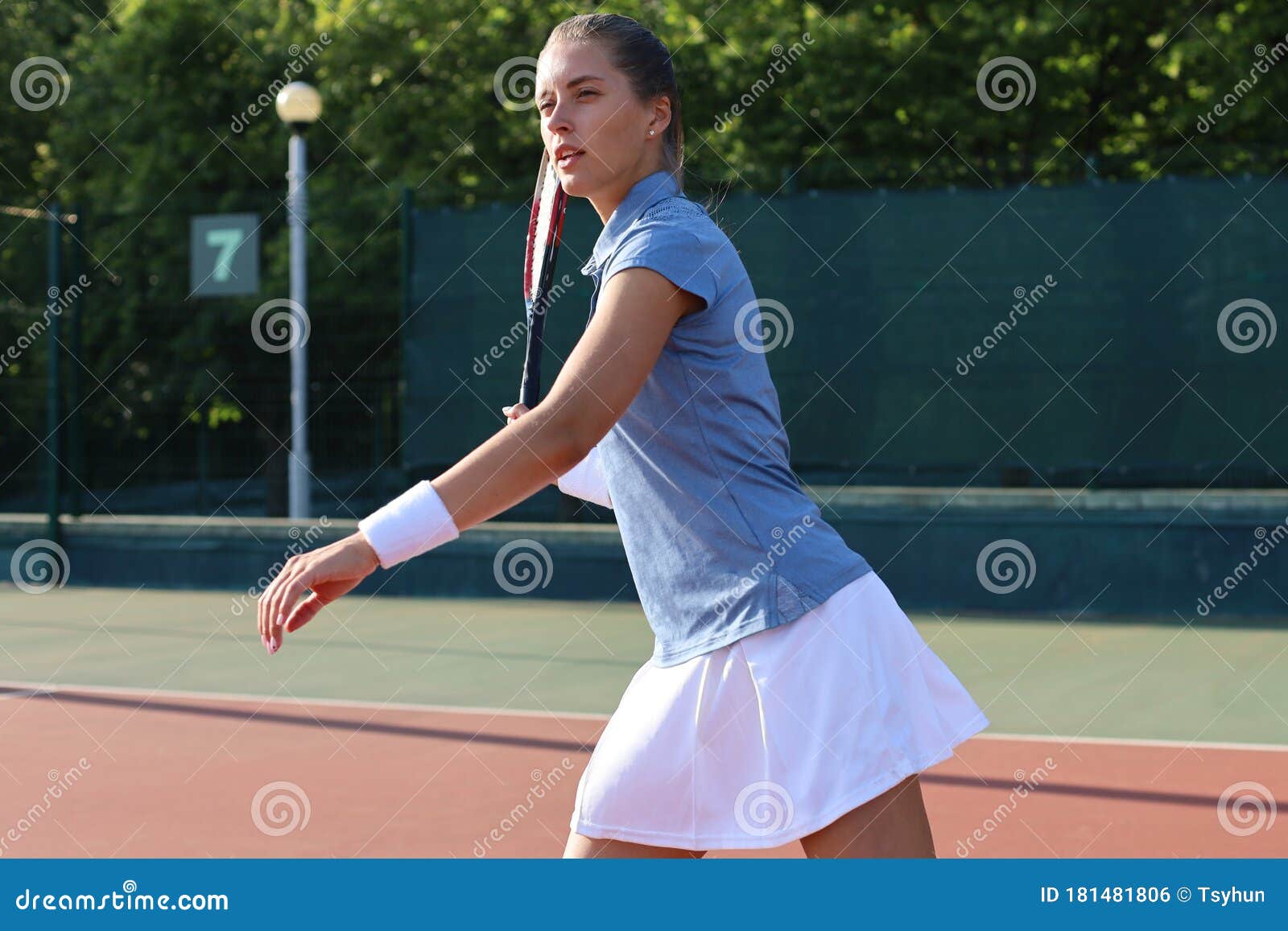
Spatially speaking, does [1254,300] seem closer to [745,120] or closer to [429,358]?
[429,358]

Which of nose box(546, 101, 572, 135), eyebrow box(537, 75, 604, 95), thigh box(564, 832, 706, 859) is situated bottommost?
thigh box(564, 832, 706, 859)

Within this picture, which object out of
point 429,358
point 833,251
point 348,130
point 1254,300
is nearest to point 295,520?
point 429,358

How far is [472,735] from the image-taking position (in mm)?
6918

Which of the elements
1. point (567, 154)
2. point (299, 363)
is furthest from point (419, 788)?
point (299, 363)

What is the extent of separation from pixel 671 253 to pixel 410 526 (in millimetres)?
520

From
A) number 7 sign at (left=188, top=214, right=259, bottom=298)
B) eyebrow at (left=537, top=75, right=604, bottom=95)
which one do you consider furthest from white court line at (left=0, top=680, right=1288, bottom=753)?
number 7 sign at (left=188, top=214, right=259, bottom=298)

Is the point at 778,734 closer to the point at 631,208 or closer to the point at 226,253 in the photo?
the point at 631,208

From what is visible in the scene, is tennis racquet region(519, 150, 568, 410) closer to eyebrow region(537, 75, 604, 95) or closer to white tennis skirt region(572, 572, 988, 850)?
eyebrow region(537, 75, 604, 95)

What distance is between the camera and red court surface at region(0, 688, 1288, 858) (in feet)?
17.0

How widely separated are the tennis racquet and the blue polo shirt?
0.21m

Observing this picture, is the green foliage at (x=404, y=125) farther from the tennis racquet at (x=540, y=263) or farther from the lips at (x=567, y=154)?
the lips at (x=567, y=154)

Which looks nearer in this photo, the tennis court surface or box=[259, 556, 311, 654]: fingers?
box=[259, 556, 311, 654]: fingers

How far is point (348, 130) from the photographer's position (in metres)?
22.2

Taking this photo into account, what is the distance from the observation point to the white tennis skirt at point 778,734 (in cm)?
223
